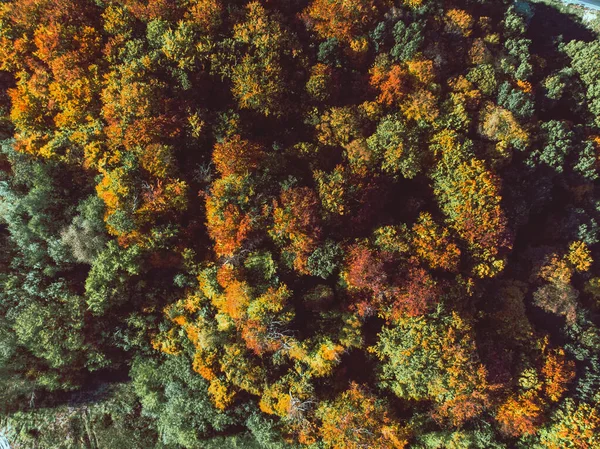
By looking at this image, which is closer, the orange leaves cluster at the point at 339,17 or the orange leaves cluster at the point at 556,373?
the orange leaves cluster at the point at 556,373

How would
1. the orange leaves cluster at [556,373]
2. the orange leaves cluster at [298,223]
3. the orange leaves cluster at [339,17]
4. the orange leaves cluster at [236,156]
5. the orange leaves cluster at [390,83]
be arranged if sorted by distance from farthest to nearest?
the orange leaves cluster at [390,83], the orange leaves cluster at [339,17], the orange leaves cluster at [556,373], the orange leaves cluster at [236,156], the orange leaves cluster at [298,223]

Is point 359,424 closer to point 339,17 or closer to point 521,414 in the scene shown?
point 521,414

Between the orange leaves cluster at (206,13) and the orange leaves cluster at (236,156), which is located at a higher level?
the orange leaves cluster at (206,13)

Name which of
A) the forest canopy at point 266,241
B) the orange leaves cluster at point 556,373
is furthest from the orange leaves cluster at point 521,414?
the orange leaves cluster at point 556,373

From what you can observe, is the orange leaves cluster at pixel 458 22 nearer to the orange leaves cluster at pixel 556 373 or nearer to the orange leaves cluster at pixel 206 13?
the orange leaves cluster at pixel 206 13

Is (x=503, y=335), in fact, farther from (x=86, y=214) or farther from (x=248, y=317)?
(x=86, y=214)

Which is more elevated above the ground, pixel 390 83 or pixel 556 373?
pixel 390 83

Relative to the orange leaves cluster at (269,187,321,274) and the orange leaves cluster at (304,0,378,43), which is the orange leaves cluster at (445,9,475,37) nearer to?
the orange leaves cluster at (304,0,378,43)

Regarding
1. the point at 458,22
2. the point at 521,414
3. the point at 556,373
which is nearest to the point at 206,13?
the point at 458,22
